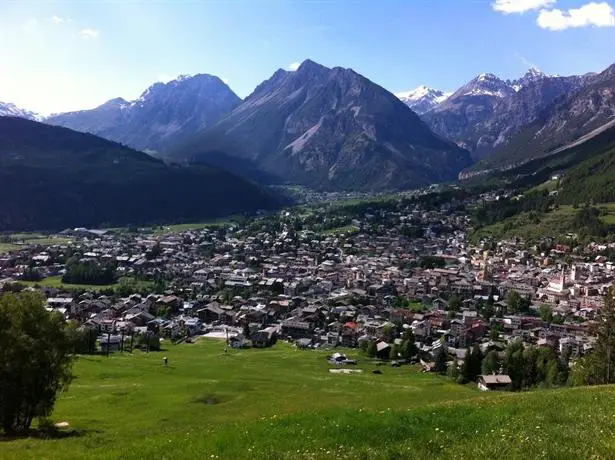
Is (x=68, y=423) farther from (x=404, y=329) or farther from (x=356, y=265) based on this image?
(x=356, y=265)

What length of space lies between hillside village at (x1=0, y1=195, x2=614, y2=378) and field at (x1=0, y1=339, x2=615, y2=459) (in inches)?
1402

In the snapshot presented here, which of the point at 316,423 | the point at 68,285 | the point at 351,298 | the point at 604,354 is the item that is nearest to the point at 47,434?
the point at 316,423

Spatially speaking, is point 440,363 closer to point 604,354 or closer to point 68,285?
point 604,354

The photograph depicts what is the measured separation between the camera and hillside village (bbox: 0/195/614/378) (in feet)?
360

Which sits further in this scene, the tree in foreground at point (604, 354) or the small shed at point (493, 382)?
the small shed at point (493, 382)

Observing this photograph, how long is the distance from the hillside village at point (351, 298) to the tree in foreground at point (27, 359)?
5877 cm

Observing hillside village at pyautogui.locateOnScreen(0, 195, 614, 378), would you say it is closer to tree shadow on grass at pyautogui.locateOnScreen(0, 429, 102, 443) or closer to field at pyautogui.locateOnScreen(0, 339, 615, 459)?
field at pyautogui.locateOnScreen(0, 339, 615, 459)

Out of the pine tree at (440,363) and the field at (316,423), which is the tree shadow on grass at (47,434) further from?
the pine tree at (440,363)

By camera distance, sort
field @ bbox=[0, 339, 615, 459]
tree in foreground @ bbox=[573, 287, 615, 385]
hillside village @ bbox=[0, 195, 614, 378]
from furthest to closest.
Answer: hillside village @ bbox=[0, 195, 614, 378] → tree in foreground @ bbox=[573, 287, 615, 385] → field @ bbox=[0, 339, 615, 459]

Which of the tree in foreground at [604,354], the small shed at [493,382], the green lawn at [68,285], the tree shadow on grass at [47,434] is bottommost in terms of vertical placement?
the green lawn at [68,285]

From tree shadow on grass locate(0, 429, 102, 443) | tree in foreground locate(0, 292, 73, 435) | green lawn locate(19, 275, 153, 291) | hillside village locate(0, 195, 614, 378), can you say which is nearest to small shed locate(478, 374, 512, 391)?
hillside village locate(0, 195, 614, 378)

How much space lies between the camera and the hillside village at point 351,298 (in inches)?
4316

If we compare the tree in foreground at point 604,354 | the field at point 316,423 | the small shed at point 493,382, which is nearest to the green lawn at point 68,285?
the field at point 316,423

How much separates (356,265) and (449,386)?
Answer: 118 meters
